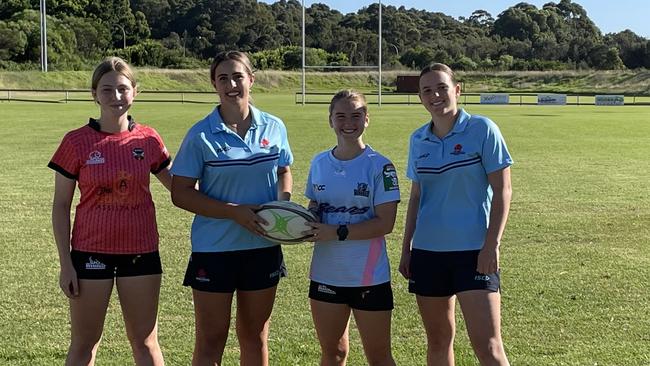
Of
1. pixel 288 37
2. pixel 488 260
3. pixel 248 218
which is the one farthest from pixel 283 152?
pixel 288 37

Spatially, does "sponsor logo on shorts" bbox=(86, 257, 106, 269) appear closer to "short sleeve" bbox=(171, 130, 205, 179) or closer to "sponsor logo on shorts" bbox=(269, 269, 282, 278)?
"short sleeve" bbox=(171, 130, 205, 179)

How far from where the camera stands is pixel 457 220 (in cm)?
373

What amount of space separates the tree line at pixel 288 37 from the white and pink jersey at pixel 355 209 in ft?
233

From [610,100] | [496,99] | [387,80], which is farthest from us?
[387,80]

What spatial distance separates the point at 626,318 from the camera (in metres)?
5.49

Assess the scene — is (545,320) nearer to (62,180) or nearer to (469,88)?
(62,180)

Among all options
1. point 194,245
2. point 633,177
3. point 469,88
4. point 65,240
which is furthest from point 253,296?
point 469,88

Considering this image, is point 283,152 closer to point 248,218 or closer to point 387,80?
point 248,218

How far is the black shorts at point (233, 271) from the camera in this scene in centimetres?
367

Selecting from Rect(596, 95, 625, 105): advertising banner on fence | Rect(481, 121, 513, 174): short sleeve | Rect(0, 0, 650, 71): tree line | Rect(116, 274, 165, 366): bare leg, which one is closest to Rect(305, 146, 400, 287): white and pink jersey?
Rect(481, 121, 513, 174): short sleeve

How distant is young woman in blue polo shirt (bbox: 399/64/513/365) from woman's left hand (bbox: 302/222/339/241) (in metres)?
0.52

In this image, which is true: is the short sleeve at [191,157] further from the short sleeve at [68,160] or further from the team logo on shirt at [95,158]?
the short sleeve at [68,160]

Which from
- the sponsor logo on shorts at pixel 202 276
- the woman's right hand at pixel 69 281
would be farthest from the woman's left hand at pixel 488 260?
the woman's right hand at pixel 69 281

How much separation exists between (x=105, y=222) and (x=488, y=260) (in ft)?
6.15
